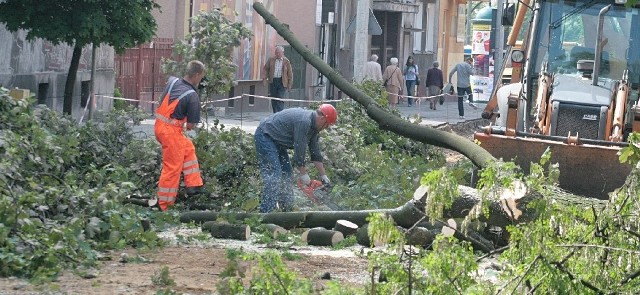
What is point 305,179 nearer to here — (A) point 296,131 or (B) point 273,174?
(B) point 273,174

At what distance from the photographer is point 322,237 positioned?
11.3 metres

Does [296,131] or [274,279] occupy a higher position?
[296,131]

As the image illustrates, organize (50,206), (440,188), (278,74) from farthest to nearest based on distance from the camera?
1. (278,74)
2. (50,206)
3. (440,188)

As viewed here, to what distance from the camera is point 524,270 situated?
6500 millimetres

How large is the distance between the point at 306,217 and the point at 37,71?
1281 centimetres

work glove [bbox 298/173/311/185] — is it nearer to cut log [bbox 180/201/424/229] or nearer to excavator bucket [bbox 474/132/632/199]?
cut log [bbox 180/201/424/229]

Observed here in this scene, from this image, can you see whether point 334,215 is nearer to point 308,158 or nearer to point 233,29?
point 308,158

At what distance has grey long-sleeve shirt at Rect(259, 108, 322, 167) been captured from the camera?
13078 millimetres

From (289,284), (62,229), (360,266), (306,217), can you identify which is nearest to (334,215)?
(306,217)

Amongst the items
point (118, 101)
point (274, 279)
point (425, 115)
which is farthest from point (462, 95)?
point (274, 279)

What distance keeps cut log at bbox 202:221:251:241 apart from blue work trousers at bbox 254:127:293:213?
1357mm

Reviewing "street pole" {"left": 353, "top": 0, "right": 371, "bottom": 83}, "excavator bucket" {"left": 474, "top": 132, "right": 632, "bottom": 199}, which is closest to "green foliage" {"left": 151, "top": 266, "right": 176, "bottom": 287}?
"excavator bucket" {"left": 474, "top": 132, "right": 632, "bottom": 199}

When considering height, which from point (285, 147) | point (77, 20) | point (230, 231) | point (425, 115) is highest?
point (77, 20)

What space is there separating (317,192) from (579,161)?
252 cm
